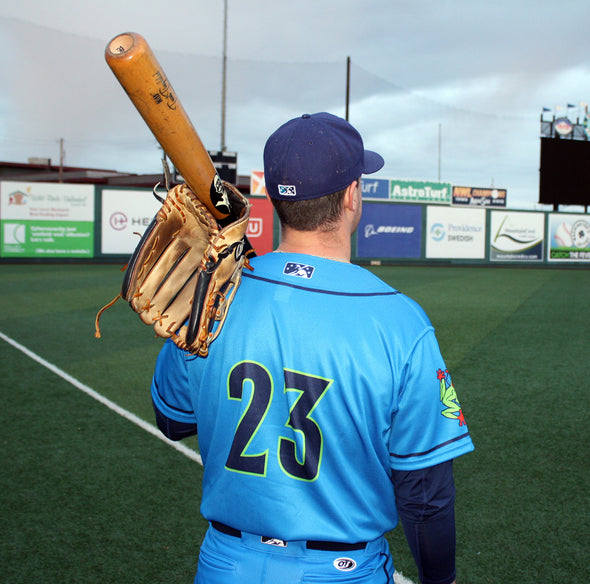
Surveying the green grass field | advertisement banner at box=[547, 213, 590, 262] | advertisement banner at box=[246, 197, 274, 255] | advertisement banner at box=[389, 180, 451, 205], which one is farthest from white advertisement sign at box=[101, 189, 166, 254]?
advertisement banner at box=[389, 180, 451, 205]

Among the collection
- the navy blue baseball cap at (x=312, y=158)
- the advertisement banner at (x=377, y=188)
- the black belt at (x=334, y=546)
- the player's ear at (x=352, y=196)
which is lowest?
the black belt at (x=334, y=546)

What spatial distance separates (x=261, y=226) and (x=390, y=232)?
603 cm

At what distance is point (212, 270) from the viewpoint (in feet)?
4.95

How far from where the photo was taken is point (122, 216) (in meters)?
22.7

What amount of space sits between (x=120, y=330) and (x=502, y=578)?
7.96m

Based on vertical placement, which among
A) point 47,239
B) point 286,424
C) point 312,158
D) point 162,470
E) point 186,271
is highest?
point 47,239

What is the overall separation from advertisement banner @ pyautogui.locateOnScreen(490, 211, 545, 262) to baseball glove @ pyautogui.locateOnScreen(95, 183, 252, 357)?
27892 millimetres

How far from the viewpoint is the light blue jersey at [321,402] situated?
4.79ft

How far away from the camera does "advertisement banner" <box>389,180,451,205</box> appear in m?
53.4

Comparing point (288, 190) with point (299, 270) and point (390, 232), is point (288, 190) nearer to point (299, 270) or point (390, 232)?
point (299, 270)

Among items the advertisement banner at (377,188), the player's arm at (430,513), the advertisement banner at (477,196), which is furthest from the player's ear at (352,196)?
the advertisement banner at (477,196)

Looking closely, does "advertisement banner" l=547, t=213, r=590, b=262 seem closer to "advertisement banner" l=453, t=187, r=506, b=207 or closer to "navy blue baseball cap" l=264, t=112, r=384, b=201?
"navy blue baseball cap" l=264, t=112, r=384, b=201

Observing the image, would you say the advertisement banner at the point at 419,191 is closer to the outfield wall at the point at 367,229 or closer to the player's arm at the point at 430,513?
the outfield wall at the point at 367,229

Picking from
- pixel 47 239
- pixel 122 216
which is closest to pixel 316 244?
pixel 122 216
